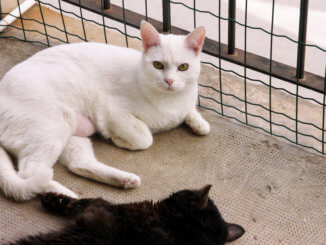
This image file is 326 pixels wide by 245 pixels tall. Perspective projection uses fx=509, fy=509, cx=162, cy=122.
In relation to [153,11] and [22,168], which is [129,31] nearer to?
[153,11]

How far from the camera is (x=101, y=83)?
2.30 meters

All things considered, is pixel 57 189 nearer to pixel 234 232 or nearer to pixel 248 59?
pixel 234 232

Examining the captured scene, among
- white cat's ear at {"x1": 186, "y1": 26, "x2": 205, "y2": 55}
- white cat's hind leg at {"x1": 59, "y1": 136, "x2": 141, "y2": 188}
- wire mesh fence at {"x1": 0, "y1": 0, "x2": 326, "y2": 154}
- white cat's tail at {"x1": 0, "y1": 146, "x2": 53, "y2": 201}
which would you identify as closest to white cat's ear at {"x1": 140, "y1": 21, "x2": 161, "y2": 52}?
white cat's ear at {"x1": 186, "y1": 26, "x2": 205, "y2": 55}

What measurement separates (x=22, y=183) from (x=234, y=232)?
0.84 metres

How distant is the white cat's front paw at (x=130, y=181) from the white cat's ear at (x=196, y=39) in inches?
23.4

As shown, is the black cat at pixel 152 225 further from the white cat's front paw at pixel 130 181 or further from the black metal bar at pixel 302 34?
the black metal bar at pixel 302 34

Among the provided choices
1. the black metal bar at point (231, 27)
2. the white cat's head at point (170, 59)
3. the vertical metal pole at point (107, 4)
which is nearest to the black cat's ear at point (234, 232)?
the white cat's head at point (170, 59)

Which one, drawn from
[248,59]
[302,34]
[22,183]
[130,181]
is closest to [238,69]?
[248,59]

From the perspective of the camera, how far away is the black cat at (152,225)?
1.68 m

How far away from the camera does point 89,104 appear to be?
2.28 metres

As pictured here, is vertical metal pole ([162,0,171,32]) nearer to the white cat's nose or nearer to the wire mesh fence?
the wire mesh fence

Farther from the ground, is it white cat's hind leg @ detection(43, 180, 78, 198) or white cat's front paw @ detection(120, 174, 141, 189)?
white cat's hind leg @ detection(43, 180, 78, 198)

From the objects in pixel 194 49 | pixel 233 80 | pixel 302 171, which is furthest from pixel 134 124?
pixel 233 80

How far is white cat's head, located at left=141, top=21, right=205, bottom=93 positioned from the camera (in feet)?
6.97
